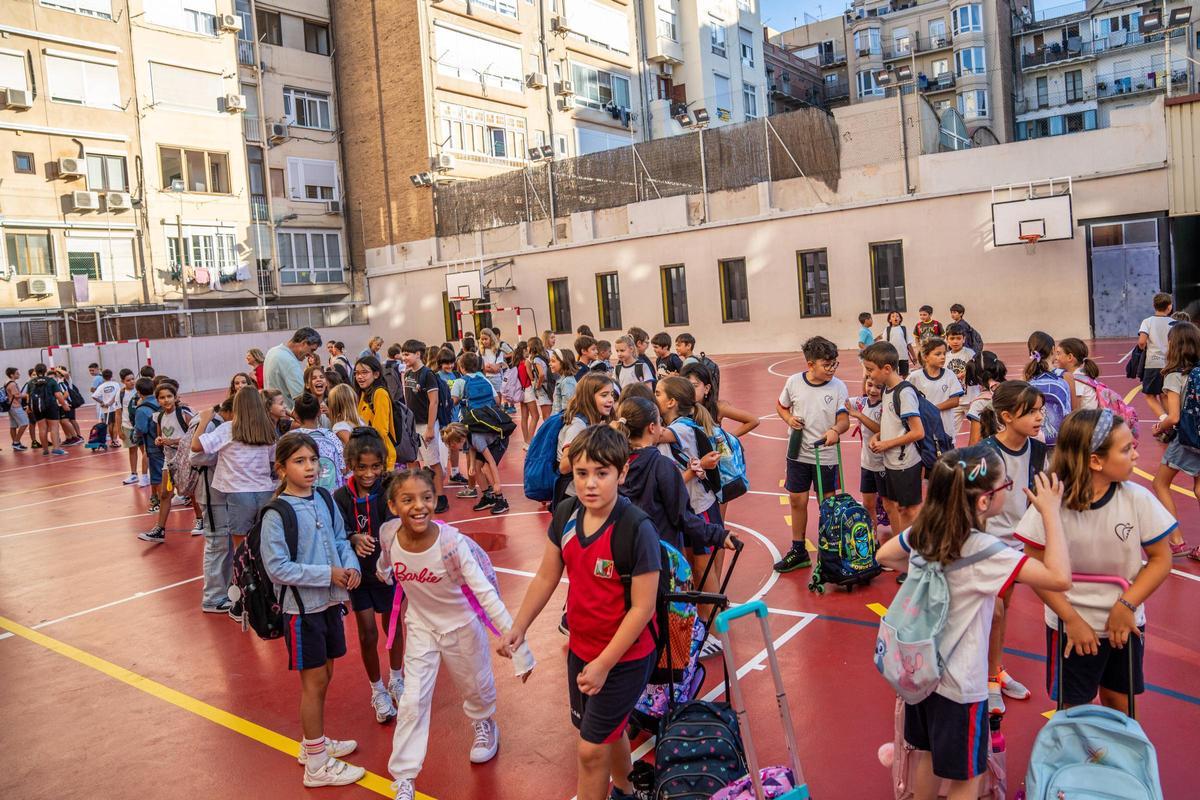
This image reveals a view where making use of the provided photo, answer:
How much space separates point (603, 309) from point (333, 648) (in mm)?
30831

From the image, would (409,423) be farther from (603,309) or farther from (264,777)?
(603,309)

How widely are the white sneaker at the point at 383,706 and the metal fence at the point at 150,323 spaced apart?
31930 millimetres

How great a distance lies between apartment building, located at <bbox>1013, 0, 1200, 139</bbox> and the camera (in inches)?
2235

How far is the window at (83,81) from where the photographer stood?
33.4m

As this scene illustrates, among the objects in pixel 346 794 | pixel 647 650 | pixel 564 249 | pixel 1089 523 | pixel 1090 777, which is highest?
pixel 564 249

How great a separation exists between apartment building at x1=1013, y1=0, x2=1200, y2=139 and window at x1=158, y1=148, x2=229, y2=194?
1941 inches

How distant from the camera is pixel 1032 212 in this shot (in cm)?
2527

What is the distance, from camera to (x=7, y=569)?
1009 cm

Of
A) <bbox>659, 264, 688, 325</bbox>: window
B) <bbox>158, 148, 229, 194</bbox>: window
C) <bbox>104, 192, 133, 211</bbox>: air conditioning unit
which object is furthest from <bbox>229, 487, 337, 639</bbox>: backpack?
<bbox>158, 148, 229, 194</bbox>: window

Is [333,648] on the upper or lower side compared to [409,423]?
lower

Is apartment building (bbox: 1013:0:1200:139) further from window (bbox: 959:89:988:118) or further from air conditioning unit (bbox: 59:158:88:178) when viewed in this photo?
→ air conditioning unit (bbox: 59:158:88:178)

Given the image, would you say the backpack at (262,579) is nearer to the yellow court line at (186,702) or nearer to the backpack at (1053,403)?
the yellow court line at (186,702)

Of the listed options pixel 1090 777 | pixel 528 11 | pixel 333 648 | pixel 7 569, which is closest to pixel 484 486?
pixel 7 569

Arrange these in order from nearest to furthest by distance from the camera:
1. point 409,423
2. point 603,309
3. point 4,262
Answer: point 409,423, point 4,262, point 603,309
